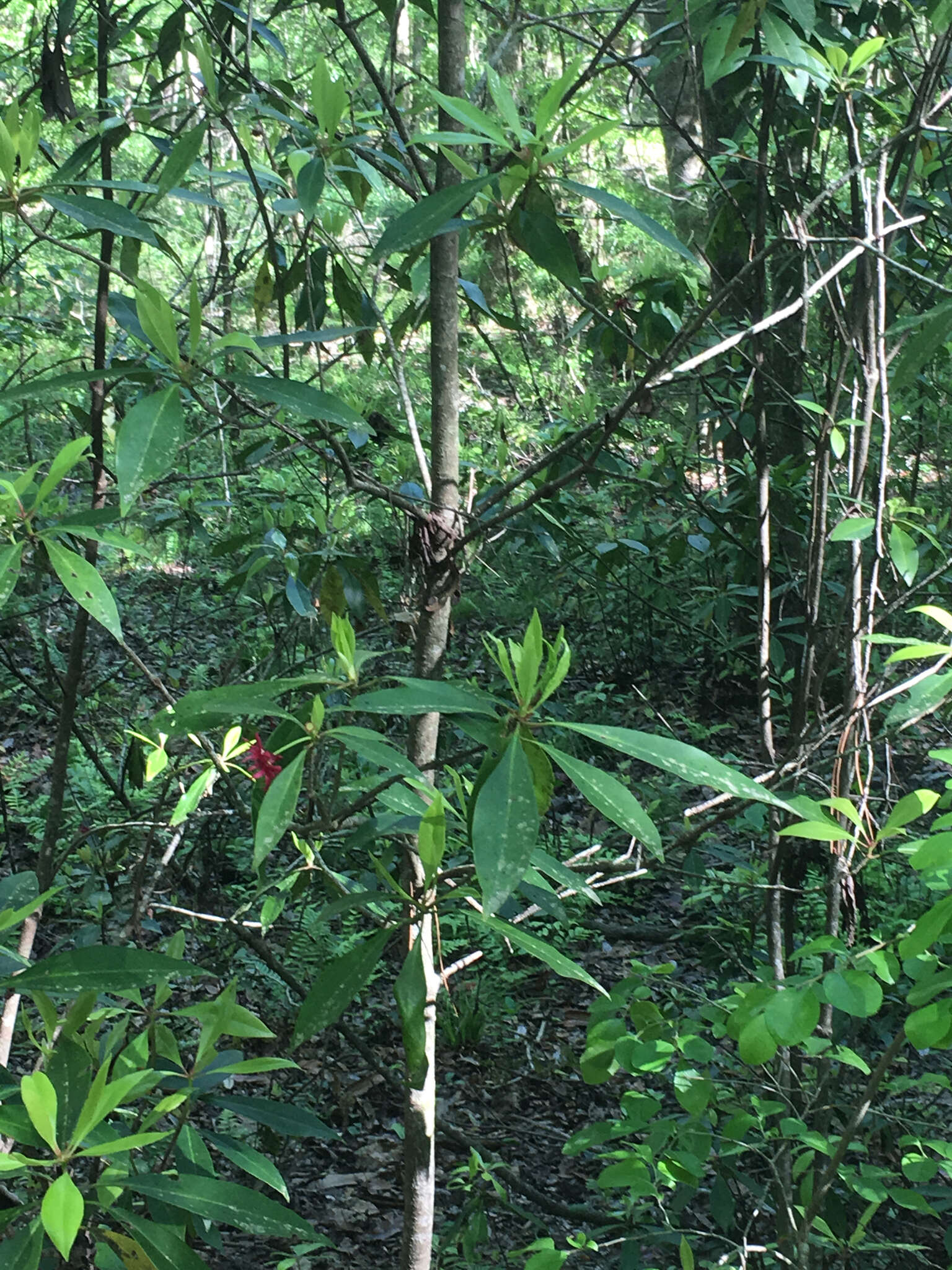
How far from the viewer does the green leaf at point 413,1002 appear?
2.92 feet

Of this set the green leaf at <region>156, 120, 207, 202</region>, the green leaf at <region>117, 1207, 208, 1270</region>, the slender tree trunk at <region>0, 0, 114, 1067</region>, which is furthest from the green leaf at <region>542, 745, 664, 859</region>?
the slender tree trunk at <region>0, 0, 114, 1067</region>

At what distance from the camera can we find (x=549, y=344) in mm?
7453

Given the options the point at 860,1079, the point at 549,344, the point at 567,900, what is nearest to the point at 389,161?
the point at 860,1079

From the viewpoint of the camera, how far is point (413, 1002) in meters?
0.89

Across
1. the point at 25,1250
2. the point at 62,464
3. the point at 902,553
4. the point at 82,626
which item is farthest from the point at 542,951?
the point at 902,553

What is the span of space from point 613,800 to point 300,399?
18.1 inches

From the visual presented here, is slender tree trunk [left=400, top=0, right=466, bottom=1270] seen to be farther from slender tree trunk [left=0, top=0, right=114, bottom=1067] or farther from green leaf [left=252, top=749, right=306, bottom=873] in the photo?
slender tree trunk [left=0, top=0, right=114, bottom=1067]

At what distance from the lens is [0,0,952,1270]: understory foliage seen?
0.92m

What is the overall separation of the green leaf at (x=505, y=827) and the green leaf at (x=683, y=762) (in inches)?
2.0

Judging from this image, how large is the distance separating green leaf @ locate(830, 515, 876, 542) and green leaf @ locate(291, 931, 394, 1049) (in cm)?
78

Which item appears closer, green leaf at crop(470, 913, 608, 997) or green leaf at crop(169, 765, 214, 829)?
green leaf at crop(470, 913, 608, 997)

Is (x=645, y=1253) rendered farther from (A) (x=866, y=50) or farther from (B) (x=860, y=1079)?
(A) (x=866, y=50)

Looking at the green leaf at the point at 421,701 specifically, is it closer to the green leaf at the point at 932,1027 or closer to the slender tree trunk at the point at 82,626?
the green leaf at the point at 932,1027

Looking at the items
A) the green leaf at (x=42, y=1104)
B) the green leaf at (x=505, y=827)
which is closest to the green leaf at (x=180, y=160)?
the green leaf at (x=505, y=827)
